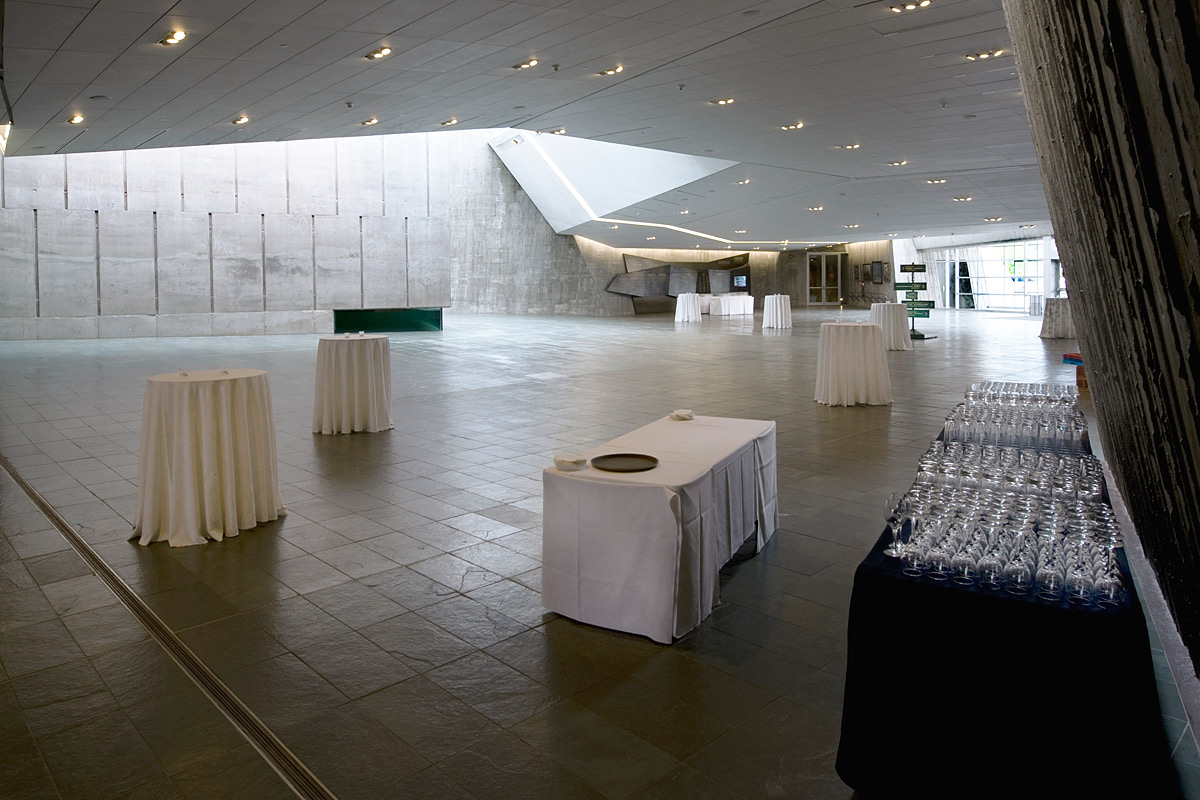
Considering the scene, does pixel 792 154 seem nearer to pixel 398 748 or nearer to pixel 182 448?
pixel 182 448

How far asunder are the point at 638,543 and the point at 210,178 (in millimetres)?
21068

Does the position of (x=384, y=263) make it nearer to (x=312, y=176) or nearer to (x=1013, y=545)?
(x=312, y=176)

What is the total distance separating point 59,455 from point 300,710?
5.78 meters

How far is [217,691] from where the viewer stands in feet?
10.9

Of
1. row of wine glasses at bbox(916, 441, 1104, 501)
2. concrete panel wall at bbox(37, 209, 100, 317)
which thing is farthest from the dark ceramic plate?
concrete panel wall at bbox(37, 209, 100, 317)

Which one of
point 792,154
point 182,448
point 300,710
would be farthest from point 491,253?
point 300,710

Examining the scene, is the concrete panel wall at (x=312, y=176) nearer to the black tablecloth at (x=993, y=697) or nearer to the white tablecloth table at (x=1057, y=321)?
the white tablecloth table at (x=1057, y=321)

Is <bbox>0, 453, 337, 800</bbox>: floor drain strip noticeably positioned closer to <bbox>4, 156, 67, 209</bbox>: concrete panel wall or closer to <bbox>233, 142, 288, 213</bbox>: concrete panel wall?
<bbox>4, 156, 67, 209</bbox>: concrete panel wall

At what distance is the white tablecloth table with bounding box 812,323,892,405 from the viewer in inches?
408

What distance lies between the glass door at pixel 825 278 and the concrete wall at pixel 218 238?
88.9 feet

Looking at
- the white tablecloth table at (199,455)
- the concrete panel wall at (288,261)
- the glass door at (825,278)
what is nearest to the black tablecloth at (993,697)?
the white tablecloth table at (199,455)

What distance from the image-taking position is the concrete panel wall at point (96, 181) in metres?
19.5

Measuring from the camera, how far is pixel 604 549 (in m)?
3.83

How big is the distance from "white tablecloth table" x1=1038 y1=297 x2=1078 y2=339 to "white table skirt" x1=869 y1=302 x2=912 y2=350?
6118 millimetres
